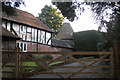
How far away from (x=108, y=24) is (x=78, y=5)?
7.85 ft

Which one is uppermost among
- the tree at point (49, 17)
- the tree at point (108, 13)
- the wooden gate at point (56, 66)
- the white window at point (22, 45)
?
the tree at point (49, 17)

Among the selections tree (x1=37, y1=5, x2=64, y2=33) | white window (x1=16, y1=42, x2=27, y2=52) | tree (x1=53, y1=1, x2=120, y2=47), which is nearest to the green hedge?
tree (x1=37, y1=5, x2=64, y2=33)

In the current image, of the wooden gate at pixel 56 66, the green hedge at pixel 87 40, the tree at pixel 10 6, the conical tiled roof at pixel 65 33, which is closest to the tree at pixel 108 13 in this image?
the tree at pixel 10 6

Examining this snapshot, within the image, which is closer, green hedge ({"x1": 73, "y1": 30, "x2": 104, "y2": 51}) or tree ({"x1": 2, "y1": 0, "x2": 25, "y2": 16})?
tree ({"x1": 2, "y1": 0, "x2": 25, "y2": 16})

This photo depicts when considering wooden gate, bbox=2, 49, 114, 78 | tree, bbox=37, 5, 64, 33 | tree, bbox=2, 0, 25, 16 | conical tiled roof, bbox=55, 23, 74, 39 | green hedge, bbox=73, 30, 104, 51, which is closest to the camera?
wooden gate, bbox=2, 49, 114, 78

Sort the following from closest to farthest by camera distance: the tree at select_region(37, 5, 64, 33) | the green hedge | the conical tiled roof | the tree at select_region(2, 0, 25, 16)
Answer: the tree at select_region(2, 0, 25, 16) < the green hedge < the tree at select_region(37, 5, 64, 33) < the conical tiled roof

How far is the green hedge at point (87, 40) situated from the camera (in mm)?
35856

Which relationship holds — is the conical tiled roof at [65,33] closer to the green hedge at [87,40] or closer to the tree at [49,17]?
the tree at [49,17]

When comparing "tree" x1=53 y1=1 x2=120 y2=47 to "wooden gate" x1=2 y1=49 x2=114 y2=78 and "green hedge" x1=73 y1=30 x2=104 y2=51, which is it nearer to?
"wooden gate" x1=2 y1=49 x2=114 y2=78

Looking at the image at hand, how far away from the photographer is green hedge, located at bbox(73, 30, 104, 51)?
3586 centimetres

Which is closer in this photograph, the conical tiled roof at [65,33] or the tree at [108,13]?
the tree at [108,13]

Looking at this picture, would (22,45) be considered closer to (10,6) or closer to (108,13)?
(10,6)

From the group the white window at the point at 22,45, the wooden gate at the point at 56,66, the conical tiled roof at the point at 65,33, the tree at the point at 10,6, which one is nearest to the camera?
the wooden gate at the point at 56,66

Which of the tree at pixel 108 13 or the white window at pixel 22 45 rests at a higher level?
the tree at pixel 108 13
